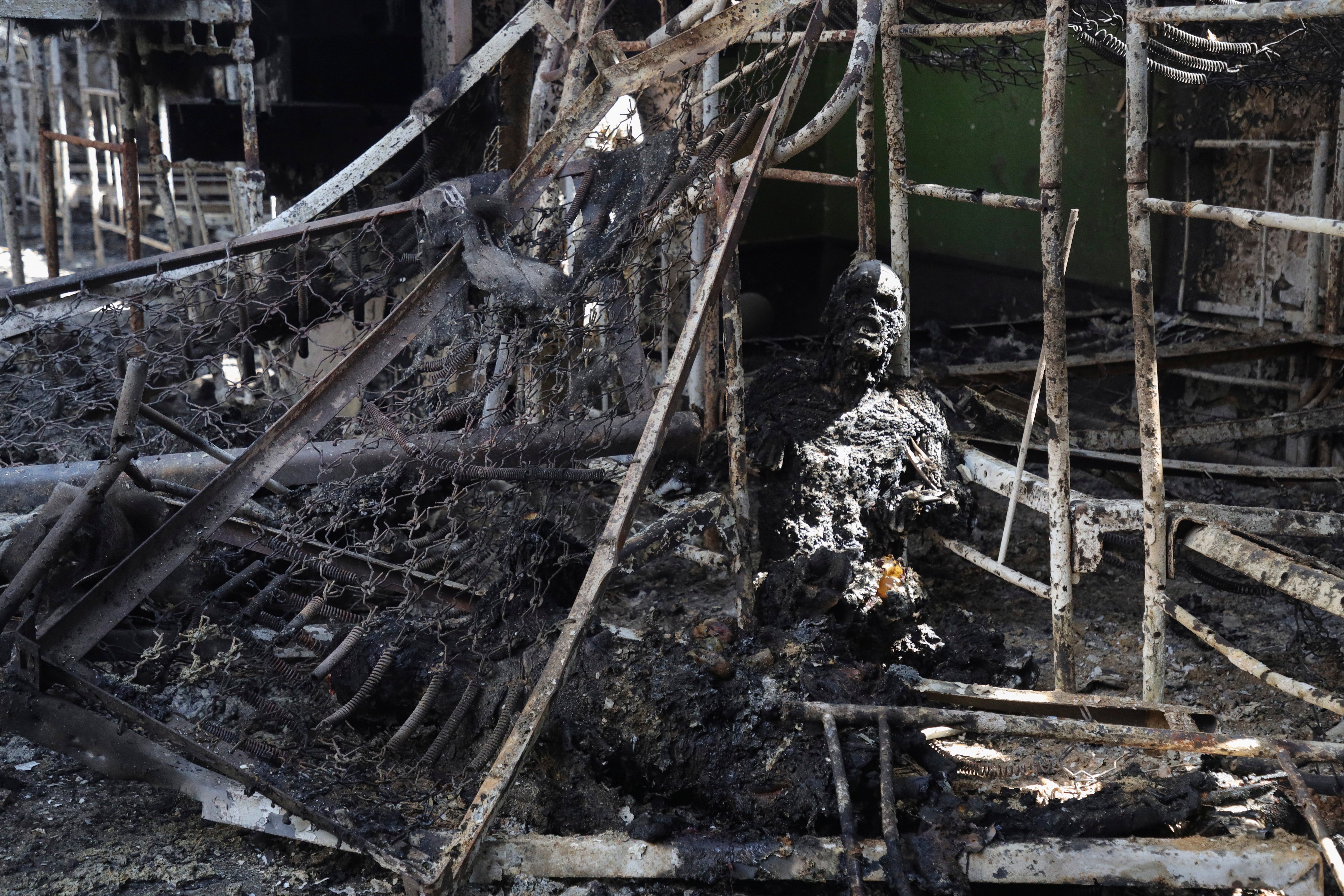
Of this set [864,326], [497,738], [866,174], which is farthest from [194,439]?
[866,174]

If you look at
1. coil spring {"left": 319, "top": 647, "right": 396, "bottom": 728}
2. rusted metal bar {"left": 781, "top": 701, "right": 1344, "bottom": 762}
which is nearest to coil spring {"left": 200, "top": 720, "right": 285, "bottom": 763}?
coil spring {"left": 319, "top": 647, "right": 396, "bottom": 728}

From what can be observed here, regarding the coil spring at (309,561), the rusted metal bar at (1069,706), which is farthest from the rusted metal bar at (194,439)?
the rusted metal bar at (1069,706)

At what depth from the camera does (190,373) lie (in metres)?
3.79

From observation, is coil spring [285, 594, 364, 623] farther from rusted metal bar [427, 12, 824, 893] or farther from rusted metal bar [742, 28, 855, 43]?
rusted metal bar [742, 28, 855, 43]

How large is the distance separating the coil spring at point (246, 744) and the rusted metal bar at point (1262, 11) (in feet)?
8.26

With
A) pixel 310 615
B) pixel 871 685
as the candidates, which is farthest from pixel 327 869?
pixel 871 685

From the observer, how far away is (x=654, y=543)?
3273 millimetres

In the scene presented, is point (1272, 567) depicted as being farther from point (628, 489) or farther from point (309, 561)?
point (309, 561)

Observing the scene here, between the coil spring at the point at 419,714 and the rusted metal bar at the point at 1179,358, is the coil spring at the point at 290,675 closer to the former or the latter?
the coil spring at the point at 419,714

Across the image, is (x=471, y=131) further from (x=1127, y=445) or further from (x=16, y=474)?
(x=1127, y=445)

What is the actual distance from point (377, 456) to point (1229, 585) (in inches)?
104

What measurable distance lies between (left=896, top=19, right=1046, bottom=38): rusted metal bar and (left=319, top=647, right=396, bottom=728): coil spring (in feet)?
7.23

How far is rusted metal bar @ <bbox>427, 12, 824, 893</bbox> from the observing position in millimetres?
2129

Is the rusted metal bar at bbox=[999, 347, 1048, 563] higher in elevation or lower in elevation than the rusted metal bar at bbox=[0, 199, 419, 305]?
lower
